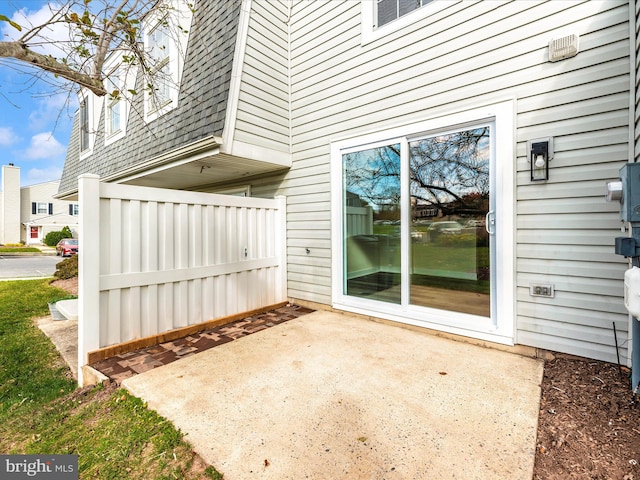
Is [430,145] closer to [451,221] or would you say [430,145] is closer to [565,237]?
[451,221]

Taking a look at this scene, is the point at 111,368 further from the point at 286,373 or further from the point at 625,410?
the point at 625,410

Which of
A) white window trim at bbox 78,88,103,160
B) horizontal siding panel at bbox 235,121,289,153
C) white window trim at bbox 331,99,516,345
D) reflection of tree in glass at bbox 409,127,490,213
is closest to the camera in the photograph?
white window trim at bbox 331,99,516,345

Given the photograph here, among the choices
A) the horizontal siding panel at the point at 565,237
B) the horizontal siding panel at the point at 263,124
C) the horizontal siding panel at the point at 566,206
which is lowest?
the horizontal siding panel at the point at 565,237

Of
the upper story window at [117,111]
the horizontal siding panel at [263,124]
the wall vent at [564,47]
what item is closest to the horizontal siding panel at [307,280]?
the horizontal siding panel at [263,124]

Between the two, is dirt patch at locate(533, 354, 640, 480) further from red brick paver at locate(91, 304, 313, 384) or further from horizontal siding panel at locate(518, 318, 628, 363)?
red brick paver at locate(91, 304, 313, 384)

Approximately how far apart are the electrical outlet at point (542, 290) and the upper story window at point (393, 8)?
10.6ft

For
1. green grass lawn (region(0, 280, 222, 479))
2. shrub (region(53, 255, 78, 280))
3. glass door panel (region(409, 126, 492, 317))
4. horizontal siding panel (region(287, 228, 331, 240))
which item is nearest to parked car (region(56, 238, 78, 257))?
shrub (region(53, 255, 78, 280))

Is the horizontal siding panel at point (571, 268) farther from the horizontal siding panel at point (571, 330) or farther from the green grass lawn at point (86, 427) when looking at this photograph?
the green grass lawn at point (86, 427)

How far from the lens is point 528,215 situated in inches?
106

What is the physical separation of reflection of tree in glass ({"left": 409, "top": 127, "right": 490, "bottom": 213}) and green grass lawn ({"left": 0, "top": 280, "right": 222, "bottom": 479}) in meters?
2.99

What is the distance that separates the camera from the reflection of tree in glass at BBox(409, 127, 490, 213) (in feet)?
9.69

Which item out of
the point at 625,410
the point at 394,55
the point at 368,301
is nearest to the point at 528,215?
the point at 625,410

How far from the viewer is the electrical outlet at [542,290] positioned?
261 cm

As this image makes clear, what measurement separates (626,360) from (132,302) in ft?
14.3
